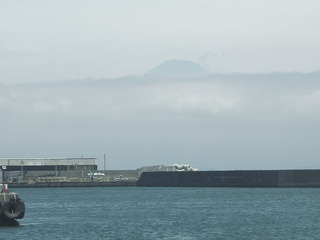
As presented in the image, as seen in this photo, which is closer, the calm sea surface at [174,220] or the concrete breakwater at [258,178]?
the calm sea surface at [174,220]

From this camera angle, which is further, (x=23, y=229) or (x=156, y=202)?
(x=156, y=202)

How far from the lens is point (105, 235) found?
3383 inches

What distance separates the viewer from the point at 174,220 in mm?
102500

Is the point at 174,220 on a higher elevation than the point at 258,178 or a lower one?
lower

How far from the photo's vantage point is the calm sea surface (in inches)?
3413

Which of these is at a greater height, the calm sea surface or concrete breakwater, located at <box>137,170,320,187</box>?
→ concrete breakwater, located at <box>137,170,320,187</box>

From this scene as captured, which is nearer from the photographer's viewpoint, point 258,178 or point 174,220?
point 174,220

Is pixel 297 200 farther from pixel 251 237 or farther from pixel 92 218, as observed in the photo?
pixel 251 237

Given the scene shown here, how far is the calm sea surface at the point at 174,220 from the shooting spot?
8669 cm

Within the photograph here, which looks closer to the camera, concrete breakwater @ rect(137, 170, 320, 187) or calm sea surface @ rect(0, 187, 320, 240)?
calm sea surface @ rect(0, 187, 320, 240)

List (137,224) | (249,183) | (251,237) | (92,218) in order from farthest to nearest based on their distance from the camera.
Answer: (249,183) < (92,218) < (137,224) < (251,237)

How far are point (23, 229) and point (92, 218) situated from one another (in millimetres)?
16402

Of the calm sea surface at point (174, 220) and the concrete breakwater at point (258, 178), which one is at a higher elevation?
the concrete breakwater at point (258, 178)

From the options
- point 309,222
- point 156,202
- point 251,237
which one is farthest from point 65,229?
point 156,202
